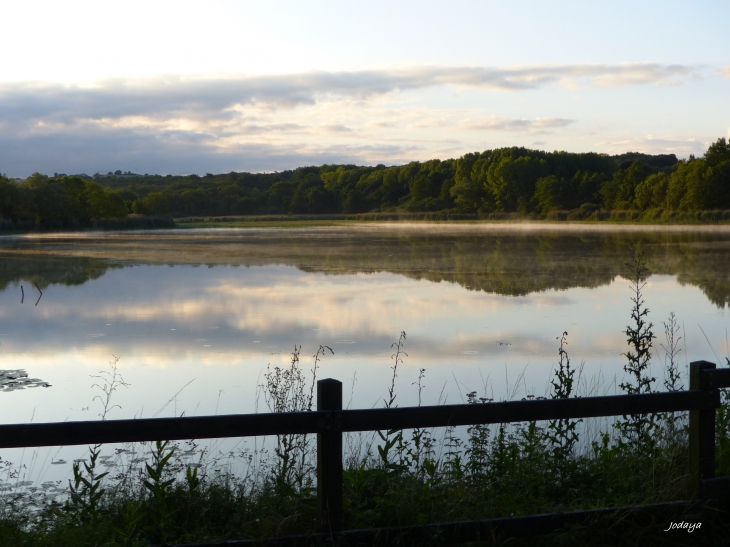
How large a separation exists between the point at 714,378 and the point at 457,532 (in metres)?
1.49

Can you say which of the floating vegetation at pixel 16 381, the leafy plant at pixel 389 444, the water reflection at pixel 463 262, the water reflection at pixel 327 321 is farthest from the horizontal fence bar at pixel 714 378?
the water reflection at pixel 463 262

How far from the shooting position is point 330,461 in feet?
12.0

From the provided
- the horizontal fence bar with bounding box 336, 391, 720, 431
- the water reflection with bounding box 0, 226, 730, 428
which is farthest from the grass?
the water reflection with bounding box 0, 226, 730, 428

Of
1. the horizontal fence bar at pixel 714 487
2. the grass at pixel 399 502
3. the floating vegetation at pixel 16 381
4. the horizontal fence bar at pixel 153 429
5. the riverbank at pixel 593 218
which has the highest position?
the riverbank at pixel 593 218

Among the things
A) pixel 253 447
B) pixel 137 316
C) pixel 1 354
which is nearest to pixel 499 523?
pixel 253 447

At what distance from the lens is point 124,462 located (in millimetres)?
6105

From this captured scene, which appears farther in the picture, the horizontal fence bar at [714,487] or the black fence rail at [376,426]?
the horizontal fence bar at [714,487]

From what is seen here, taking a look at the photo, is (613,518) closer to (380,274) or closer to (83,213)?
(380,274)

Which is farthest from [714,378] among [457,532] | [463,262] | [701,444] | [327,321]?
[463,262]

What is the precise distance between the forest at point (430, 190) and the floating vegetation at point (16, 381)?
188ft

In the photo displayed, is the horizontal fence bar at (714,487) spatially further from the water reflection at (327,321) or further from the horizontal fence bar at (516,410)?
the water reflection at (327,321)

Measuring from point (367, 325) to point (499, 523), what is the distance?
9.39m

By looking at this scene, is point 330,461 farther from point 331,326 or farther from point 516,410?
point 331,326

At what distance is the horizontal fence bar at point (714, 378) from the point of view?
12.9ft
